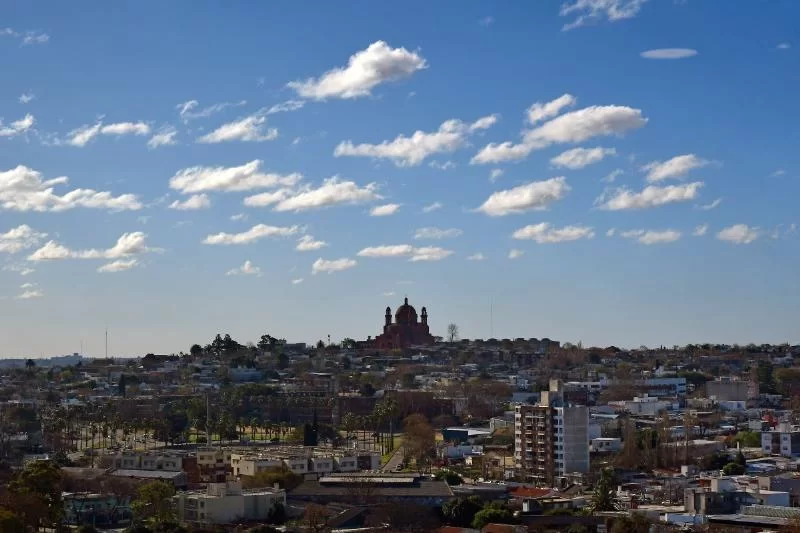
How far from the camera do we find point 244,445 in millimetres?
61969

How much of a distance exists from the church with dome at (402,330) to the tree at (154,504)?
84501mm

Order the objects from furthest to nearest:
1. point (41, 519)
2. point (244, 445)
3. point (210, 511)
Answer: point (244, 445) → point (210, 511) → point (41, 519)

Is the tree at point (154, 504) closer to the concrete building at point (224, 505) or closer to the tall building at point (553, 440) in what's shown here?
the concrete building at point (224, 505)

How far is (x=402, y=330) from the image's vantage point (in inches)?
4882

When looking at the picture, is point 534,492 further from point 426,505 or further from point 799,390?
point 799,390

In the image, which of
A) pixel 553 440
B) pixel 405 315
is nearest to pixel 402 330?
pixel 405 315

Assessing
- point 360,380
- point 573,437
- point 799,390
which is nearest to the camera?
point 573,437

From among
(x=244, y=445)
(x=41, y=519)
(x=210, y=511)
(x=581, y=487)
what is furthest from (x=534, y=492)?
(x=244, y=445)

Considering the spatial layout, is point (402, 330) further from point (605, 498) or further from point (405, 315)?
point (605, 498)

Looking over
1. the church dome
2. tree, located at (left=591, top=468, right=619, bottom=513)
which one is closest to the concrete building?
tree, located at (left=591, top=468, right=619, bottom=513)

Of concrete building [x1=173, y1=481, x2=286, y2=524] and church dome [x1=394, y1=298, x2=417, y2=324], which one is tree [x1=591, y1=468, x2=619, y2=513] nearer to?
concrete building [x1=173, y1=481, x2=286, y2=524]

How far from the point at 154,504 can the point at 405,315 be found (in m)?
86.0

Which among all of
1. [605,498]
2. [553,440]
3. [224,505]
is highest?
[553,440]

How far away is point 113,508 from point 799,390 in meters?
64.0
